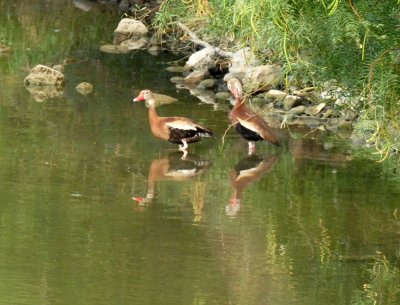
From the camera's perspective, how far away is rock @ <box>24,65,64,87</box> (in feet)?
65.0

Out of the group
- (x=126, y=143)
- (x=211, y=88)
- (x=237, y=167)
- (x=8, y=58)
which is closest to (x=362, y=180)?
(x=237, y=167)

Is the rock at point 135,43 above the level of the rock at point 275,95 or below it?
above

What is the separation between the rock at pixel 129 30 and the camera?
83.5ft

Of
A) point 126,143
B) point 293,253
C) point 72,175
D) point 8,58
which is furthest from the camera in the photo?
point 8,58

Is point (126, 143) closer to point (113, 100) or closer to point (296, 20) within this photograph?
point (113, 100)

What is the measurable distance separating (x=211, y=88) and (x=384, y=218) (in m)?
8.84

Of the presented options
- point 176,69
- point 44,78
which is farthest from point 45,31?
point 44,78

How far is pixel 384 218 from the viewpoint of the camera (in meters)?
12.2

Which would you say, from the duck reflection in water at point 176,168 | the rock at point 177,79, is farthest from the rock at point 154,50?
the duck reflection in water at point 176,168

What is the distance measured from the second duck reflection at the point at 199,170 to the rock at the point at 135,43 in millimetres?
9827

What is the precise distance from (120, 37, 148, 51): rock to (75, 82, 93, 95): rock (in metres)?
4.77

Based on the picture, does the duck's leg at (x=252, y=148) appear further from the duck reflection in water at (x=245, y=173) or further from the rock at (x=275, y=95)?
the rock at (x=275, y=95)

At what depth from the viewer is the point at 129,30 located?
1008 inches

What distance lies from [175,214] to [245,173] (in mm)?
2489
